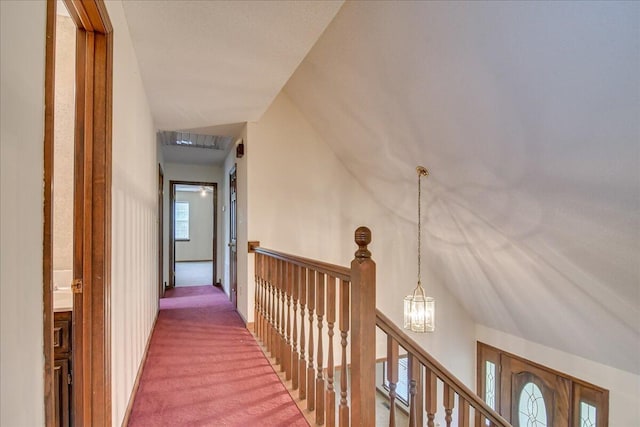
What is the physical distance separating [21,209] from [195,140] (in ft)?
14.5

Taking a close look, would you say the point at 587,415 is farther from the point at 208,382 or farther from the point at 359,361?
the point at 208,382

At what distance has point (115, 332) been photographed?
5.41 feet

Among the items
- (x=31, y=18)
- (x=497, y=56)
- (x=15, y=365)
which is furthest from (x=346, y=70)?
(x=15, y=365)

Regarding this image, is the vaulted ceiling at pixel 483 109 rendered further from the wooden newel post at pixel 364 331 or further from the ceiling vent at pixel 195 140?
the wooden newel post at pixel 364 331

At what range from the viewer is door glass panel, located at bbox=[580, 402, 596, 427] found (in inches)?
136

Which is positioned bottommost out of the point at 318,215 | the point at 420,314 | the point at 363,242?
the point at 420,314

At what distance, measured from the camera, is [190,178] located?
20.4 ft

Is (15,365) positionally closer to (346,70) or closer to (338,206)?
(346,70)

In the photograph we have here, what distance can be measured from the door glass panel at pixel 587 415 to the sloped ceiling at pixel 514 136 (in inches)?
20.5

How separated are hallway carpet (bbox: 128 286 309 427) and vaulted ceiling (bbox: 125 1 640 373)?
84.4 inches

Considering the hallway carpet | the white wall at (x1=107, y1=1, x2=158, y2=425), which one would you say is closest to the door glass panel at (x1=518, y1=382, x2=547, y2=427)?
the hallway carpet

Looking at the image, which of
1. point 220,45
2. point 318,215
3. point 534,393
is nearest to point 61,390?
point 220,45

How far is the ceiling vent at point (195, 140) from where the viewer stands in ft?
14.9

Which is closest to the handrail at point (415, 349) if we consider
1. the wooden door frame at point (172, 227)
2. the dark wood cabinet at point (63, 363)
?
the dark wood cabinet at point (63, 363)
